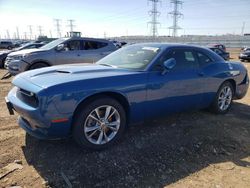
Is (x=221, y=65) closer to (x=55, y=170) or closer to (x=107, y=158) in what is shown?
(x=107, y=158)

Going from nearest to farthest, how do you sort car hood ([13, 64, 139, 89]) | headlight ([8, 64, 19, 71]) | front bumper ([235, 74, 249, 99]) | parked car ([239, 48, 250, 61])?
car hood ([13, 64, 139, 89]) < front bumper ([235, 74, 249, 99]) < headlight ([8, 64, 19, 71]) < parked car ([239, 48, 250, 61])

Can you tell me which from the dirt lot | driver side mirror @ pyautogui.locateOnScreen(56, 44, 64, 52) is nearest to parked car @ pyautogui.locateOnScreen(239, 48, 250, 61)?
driver side mirror @ pyautogui.locateOnScreen(56, 44, 64, 52)

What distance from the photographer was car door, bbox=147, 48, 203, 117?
392cm

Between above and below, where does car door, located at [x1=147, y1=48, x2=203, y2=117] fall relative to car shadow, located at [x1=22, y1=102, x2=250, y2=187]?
above

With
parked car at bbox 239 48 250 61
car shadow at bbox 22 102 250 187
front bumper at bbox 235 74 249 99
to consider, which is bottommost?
parked car at bbox 239 48 250 61

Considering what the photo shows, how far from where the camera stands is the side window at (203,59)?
15.9 ft

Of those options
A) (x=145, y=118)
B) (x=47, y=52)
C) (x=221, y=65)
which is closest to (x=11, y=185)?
(x=145, y=118)

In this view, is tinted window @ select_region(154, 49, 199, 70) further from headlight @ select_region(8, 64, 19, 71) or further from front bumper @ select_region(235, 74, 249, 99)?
headlight @ select_region(8, 64, 19, 71)

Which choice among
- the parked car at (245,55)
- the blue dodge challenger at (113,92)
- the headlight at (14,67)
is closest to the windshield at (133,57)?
the blue dodge challenger at (113,92)

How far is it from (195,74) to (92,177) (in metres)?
2.72

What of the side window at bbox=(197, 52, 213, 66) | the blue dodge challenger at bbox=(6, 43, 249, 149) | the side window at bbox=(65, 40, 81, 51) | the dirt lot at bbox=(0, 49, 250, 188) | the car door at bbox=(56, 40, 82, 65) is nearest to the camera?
the dirt lot at bbox=(0, 49, 250, 188)

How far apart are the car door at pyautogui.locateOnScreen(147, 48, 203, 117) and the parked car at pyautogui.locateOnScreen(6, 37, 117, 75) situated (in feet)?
17.2

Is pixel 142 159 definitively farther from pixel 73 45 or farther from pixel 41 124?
pixel 73 45

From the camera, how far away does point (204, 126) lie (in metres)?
4.66
